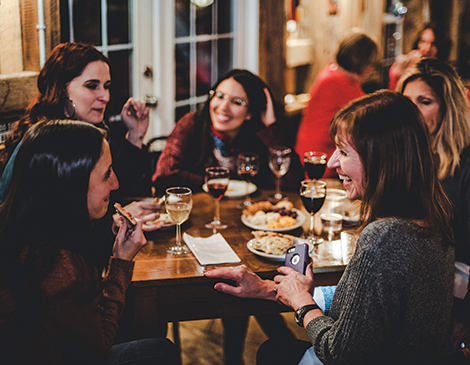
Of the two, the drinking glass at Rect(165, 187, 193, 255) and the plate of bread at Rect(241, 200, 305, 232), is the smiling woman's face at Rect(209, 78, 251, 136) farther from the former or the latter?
the drinking glass at Rect(165, 187, 193, 255)

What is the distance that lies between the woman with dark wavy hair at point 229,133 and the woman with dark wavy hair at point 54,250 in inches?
49.0

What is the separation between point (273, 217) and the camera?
1.88m

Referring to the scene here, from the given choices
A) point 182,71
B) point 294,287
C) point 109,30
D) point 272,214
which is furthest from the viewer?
point 182,71

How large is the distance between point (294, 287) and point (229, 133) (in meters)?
1.48

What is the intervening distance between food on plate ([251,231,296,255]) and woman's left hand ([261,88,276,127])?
45.7 inches

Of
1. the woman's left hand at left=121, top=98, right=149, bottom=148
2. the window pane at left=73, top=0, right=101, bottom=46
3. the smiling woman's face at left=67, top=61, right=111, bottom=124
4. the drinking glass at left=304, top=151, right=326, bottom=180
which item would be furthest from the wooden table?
the window pane at left=73, top=0, right=101, bottom=46

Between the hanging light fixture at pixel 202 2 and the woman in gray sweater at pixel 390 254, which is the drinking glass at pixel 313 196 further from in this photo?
the hanging light fixture at pixel 202 2

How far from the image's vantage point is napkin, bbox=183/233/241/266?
1.55 meters

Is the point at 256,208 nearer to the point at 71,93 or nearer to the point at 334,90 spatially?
the point at 71,93

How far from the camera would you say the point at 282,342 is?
4.88 feet

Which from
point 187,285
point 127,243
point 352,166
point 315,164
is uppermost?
point 352,166

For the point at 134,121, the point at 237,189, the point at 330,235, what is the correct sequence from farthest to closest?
the point at 134,121, the point at 237,189, the point at 330,235

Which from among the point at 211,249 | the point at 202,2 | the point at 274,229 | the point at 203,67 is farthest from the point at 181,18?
the point at 211,249

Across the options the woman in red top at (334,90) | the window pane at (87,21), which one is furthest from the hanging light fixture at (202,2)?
the woman in red top at (334,90)
